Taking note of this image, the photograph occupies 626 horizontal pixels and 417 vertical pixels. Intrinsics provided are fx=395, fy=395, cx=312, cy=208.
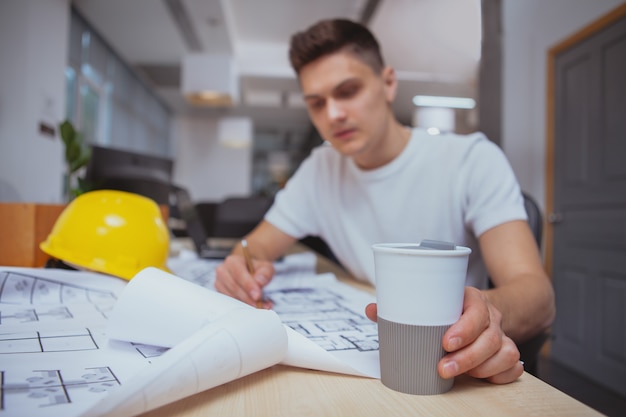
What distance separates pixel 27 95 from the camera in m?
2.83

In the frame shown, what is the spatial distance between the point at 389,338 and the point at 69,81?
15.0 ft

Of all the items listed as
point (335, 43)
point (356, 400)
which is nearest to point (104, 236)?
point (356, 400)

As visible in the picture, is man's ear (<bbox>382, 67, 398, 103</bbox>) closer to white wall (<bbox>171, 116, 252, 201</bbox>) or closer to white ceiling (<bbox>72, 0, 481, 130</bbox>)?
white ceiling (<bbox>72, 0, 481, 130</bbox>)

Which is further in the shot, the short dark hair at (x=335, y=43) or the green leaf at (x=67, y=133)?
the green leaf at (x=67, y=133)

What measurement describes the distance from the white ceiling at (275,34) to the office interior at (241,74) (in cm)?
2

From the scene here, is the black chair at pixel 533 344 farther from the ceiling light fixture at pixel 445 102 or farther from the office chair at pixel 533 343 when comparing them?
the ceiling light fixture at pixel 445 102

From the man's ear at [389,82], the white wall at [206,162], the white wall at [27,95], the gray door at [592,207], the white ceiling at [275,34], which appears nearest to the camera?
the man's ear at [389,82]

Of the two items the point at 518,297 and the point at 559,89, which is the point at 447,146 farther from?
the point at 559,89

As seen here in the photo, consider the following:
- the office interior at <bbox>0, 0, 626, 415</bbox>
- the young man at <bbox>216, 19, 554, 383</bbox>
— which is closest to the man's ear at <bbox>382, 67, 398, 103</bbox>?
the young man at <bbox>216, 19, 554, 383</bbox>

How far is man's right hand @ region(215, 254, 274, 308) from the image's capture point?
646 mm

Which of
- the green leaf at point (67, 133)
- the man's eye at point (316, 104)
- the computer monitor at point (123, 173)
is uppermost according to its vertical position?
the man's eye at point (316, 104)

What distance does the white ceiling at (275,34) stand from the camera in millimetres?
3775

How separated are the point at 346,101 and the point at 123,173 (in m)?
0.89

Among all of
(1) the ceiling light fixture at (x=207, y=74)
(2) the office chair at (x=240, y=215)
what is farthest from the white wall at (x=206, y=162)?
(2) the office chair at (x=240, y=215)
